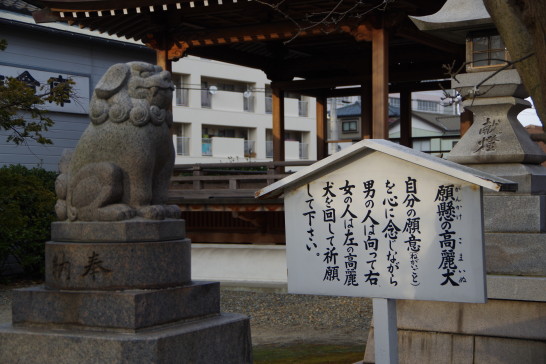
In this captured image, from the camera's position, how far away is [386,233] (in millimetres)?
4879

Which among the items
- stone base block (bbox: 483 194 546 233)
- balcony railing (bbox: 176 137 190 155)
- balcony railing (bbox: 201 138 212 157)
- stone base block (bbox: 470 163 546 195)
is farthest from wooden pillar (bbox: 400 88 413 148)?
balcony railing (bbox: 201 138 212 157)

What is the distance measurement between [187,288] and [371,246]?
1.60 m

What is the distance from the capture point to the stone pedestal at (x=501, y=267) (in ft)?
20.7

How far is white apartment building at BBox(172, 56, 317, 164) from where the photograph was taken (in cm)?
2962

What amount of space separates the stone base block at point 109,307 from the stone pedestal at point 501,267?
1850 millimetres

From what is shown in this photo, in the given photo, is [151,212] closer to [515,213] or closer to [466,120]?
[515,213]

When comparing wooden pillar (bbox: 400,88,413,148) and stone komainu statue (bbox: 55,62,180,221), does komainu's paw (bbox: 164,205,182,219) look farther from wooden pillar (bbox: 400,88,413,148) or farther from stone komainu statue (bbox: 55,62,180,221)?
wooden pillar (bbox: 400,88,413,148)

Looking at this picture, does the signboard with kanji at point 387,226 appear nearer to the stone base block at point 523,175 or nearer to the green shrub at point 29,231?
the stone base block at point 523,175

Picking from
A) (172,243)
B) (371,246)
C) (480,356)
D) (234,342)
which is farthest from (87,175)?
(480,356)

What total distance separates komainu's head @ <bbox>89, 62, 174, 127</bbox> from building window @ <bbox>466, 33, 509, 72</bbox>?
297cm

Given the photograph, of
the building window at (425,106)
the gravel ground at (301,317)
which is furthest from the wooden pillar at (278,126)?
the building window at (425,106)

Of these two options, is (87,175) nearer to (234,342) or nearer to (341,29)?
(234,342)

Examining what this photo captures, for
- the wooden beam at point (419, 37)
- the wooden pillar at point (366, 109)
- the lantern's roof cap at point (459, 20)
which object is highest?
the wooden beam at point (419, 37)

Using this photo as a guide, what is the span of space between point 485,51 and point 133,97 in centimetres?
338
